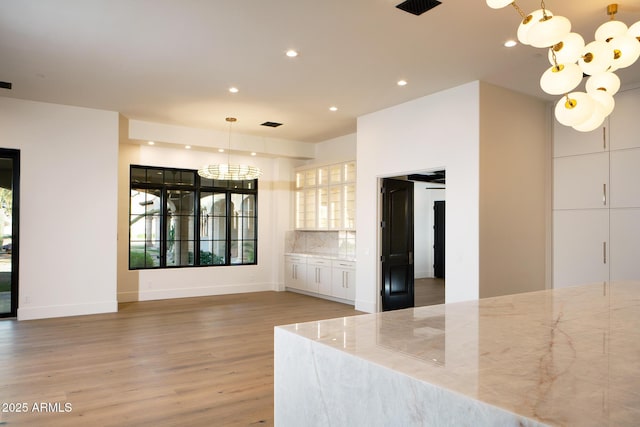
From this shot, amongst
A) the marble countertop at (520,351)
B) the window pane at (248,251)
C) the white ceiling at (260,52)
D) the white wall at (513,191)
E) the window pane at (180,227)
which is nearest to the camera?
the marble countertop at (520,351)

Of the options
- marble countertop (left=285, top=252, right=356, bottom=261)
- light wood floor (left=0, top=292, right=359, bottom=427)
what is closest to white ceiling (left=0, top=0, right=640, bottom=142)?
marble countertop (left=285, top=252, right=356, bottom=261)

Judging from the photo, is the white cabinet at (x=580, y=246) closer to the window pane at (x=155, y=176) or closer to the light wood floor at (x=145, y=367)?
the light wood floor at (x=145, y=367)

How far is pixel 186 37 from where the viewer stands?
444 cm

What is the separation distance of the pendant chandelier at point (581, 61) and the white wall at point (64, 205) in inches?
253

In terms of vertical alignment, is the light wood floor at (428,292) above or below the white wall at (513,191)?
below

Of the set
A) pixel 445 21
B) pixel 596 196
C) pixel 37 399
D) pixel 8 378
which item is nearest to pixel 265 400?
pixel 37 399

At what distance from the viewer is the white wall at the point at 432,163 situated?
5676 mm

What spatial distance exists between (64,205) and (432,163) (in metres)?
5.59

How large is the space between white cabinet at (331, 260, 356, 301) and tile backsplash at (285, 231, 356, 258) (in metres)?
0.46

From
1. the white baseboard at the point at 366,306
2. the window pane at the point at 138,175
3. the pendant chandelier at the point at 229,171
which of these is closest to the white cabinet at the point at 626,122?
the white baseboard at the point at 366,306

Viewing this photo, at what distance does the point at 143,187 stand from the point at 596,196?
7636 mm

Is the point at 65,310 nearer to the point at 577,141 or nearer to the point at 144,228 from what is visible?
the point at 144,228

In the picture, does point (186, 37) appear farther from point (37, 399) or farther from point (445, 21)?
point (37, 399)

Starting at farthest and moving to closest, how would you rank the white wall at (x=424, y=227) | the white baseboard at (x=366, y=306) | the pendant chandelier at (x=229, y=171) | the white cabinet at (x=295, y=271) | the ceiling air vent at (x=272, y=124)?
1. the white wall at (x=424, y=227)
2. the white cabinet at (x=295, y=271)
3. the ceiling air vent at (x=272, y=124)
4. the pendant chandelier at (x=229, y=171)
5. the white baseboard at (x=366, y=306)
